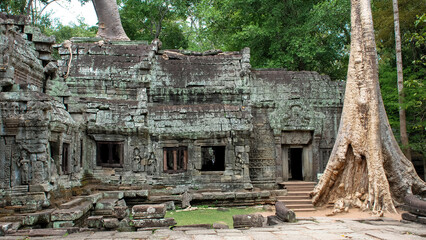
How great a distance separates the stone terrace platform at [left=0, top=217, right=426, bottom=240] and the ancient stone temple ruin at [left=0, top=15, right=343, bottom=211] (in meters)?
3.70

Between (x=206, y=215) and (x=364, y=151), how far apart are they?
4919 mm

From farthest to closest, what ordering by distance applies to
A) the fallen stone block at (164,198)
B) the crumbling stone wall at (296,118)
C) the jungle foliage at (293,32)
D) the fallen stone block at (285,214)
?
the jungle foliage at (293,32)
the crumbling stone wall at (296,118)
the fallen stone block at (164,198)
the fallen stone block at (285,214)

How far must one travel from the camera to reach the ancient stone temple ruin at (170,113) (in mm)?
11062

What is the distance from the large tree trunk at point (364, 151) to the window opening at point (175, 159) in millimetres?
4397

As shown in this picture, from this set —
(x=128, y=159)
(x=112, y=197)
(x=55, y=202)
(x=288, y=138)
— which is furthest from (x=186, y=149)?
(x=55, y=202)

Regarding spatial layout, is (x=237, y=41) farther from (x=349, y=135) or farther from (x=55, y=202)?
(x=55, y=202)

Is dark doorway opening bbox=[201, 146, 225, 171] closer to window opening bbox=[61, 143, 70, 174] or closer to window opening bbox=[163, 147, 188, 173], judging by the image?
window opening bbox=[163, 147, 188, 173]

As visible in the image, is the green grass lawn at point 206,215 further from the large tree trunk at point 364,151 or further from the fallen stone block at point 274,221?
the large tree trunk at point 364,151

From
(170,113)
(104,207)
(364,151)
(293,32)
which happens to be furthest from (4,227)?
(293,32)

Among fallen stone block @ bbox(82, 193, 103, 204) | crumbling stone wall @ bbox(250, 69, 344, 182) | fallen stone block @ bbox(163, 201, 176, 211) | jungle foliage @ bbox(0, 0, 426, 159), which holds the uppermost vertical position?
jungle foliage @ bbox(0, 0, 426, 159)

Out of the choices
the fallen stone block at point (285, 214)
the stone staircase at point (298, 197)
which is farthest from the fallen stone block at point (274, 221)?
the stone staircase at point (298, 197)

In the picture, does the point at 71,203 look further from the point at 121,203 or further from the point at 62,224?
the point at 121,203

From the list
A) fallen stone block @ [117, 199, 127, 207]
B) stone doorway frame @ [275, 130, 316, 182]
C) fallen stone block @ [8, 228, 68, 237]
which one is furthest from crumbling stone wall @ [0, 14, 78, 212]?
stone doorway frame @ [275, 130, 316, 182]

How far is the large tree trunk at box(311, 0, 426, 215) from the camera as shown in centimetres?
1069
